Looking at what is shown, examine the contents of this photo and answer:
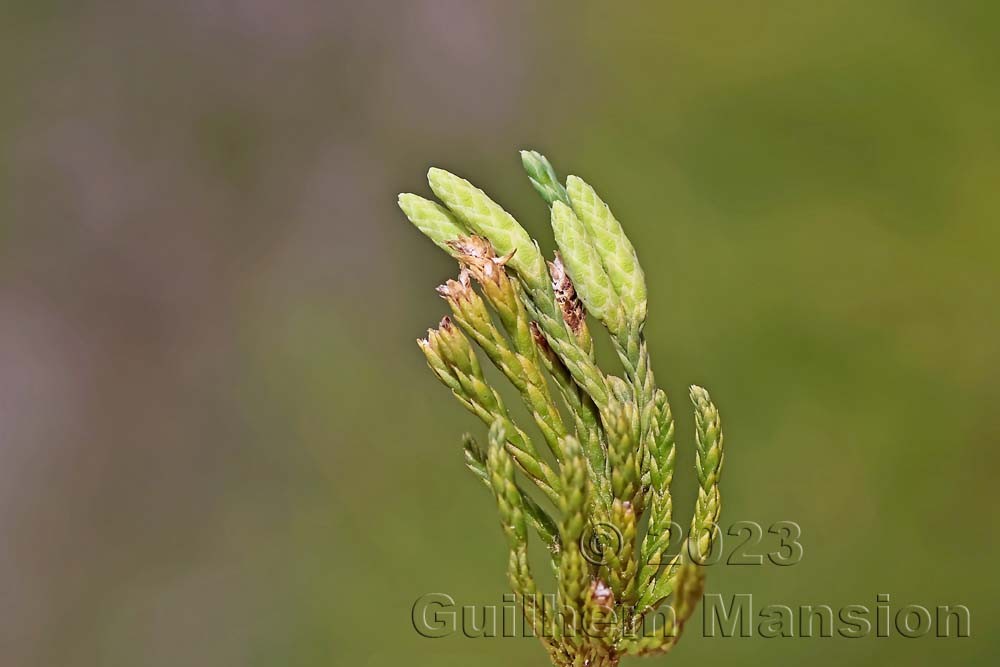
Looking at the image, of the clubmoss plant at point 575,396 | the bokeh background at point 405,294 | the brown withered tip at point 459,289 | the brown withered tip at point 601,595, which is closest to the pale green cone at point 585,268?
the clubmoss plant at point 575,396

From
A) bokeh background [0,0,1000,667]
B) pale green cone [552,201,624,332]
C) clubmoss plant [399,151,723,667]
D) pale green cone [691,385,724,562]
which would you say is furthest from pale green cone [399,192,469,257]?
→ bokeh background [0,0,1000,667]

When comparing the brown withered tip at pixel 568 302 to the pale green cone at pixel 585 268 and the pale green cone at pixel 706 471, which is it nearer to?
the pale green cone at pixel 585 268

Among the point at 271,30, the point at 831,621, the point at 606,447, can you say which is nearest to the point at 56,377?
the point at 271,30

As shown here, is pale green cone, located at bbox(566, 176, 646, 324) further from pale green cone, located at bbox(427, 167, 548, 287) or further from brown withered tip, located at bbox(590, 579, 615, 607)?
brown withered tip, located at bbox(590, 579, 615, 607)

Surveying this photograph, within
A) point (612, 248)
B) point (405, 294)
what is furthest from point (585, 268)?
point (405, 294)

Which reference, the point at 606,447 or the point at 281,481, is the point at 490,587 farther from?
the point at 606,447

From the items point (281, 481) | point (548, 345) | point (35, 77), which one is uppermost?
point (35, 77)
